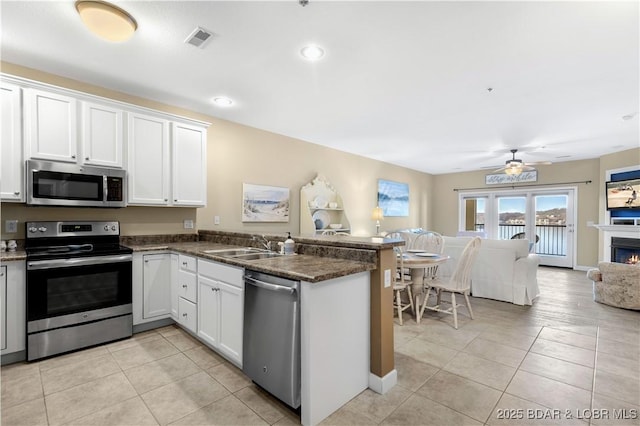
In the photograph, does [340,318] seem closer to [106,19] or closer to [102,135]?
[106,19]

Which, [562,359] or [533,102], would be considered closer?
[562,359]

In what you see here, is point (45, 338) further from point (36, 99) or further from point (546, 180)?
point (546, 180)

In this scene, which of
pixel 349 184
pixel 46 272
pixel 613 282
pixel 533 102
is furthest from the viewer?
pixel 349 184

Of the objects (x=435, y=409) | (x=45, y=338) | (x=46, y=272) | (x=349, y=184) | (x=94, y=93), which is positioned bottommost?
(x=435, y=409)

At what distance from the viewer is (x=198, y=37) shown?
2412 millimetres

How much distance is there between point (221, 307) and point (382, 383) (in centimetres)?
138

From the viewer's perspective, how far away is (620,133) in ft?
16.1

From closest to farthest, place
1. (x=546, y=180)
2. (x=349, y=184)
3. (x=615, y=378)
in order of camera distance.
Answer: (x=615, y=378) → (x=349, y=184) → (x=546, y=180)

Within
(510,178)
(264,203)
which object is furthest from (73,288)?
(510,178)

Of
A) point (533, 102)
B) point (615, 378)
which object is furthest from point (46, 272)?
point (533, 102)

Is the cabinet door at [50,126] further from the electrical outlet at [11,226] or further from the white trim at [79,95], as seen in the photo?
the electrical outlet at [11,226]

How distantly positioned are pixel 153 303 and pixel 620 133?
7273 mm

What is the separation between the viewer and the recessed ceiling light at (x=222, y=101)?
367 cm

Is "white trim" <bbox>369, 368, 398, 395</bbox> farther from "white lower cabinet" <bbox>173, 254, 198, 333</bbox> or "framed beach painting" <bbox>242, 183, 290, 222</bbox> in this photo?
"framed beach painting" <bbox>242, 183, 290, 222</bbox>
